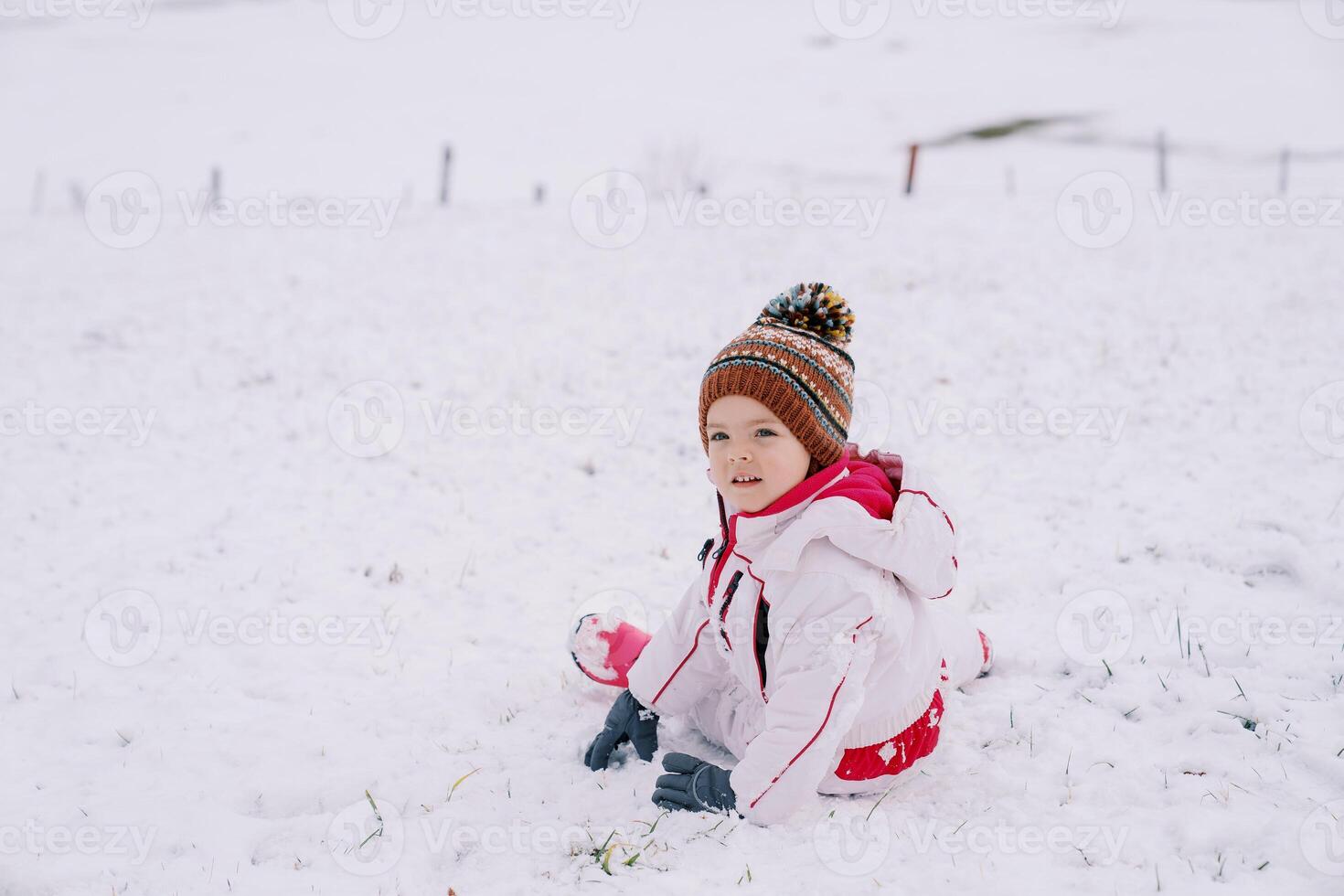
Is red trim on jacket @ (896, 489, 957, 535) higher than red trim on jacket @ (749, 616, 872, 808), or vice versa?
red trim on jacket @ (896, 489, 957, 535)

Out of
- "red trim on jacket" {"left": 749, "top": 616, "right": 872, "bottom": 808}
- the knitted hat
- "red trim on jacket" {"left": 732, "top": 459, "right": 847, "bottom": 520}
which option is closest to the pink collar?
"red trim on jacket" {"left": 732, "top": 459, "right": 847, "bottom": 520}

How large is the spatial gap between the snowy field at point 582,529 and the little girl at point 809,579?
0.24 meters

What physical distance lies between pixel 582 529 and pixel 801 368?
3.62m

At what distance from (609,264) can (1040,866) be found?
1296 centimetres

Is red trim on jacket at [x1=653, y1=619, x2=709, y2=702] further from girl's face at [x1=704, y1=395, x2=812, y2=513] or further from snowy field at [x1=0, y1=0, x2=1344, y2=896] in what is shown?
girl's face at [x1=704, y1=395, x2=812, y2=513]

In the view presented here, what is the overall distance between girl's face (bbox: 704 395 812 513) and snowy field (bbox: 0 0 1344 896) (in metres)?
1.24

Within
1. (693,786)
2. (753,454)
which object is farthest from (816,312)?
(693,786)

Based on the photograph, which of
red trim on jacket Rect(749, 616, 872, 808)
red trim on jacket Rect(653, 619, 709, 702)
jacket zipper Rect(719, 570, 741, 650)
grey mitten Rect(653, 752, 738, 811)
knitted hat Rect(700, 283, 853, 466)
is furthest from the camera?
red trim on jacket Rect(653, 619, 709, 702)

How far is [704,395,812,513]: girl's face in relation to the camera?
9.59 feet

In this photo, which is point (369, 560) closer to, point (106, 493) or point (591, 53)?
point (106, 493)

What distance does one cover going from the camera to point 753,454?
115 inches

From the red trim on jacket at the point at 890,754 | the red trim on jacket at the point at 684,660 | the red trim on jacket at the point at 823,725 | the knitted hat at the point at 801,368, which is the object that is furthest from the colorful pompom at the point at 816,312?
the red trim on jacket at the point at 890,754

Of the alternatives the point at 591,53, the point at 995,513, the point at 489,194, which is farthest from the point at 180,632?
the point at 591,53

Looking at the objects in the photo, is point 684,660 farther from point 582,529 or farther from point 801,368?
point 582,529
